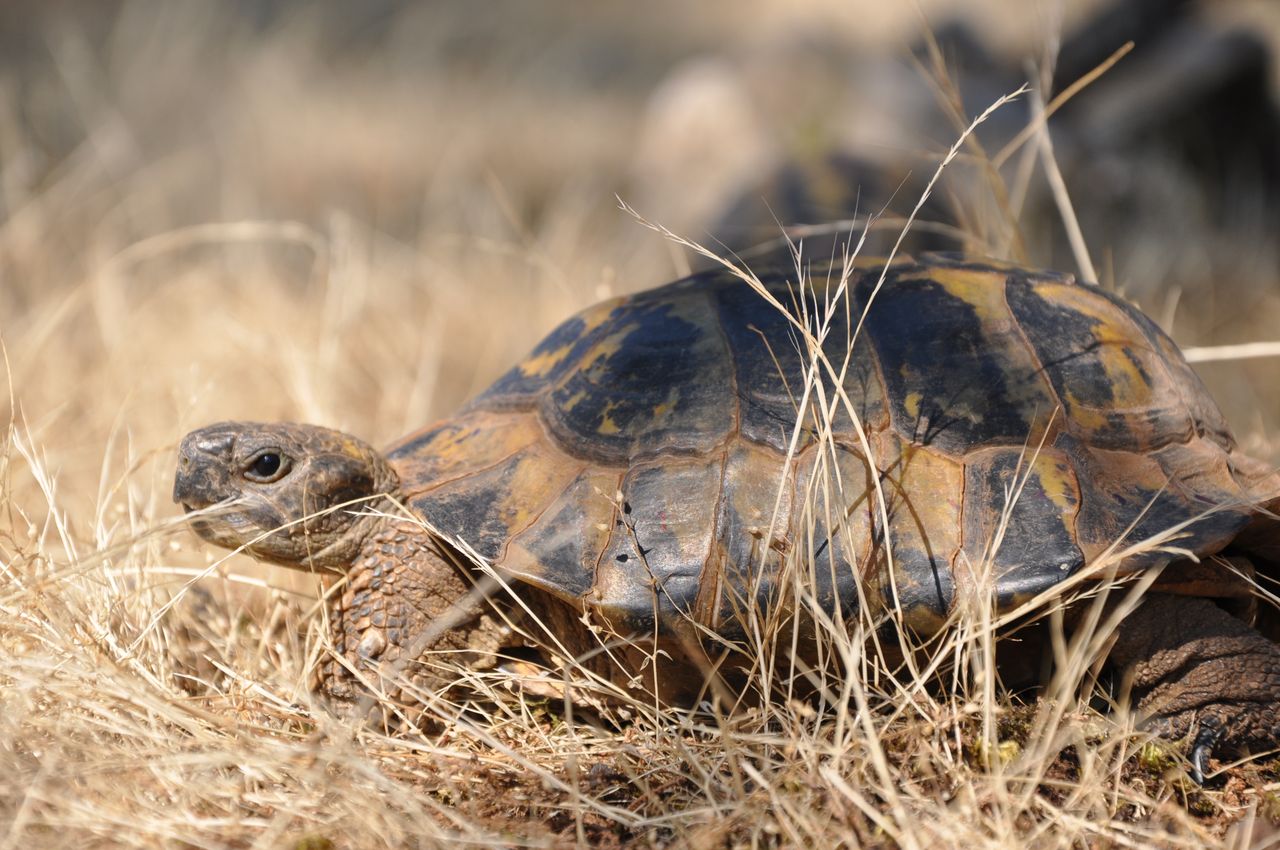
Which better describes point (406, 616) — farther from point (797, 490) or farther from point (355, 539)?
point (797, 490)

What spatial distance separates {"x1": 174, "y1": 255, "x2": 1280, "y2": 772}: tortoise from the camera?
2029mm

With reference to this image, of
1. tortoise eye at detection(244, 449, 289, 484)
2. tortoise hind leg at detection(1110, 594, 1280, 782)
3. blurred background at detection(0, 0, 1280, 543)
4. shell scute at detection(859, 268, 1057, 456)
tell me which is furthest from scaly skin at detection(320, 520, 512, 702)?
tortoise hind leg at detection(1110, 594, 1280, 782)

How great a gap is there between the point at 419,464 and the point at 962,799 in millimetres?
1421

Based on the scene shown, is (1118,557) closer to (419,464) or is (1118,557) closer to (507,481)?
(507,481)

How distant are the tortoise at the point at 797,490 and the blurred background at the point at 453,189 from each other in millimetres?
600

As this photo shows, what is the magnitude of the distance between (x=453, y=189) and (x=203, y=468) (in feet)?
21.0

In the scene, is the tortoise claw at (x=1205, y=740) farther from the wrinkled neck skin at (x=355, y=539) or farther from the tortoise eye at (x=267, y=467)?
the tortoise eye at (x=267, y=467)

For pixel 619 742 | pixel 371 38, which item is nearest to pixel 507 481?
pixel 619 742

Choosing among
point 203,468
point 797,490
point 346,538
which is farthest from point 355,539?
point 797,490

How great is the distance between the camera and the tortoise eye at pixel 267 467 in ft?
7.54

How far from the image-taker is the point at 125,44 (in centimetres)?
824

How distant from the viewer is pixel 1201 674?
2070mm

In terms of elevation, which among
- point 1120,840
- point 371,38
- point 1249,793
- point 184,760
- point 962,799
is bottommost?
point 1249,793

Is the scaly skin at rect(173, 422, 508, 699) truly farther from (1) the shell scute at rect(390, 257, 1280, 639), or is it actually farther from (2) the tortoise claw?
(2) the tortoise claw
